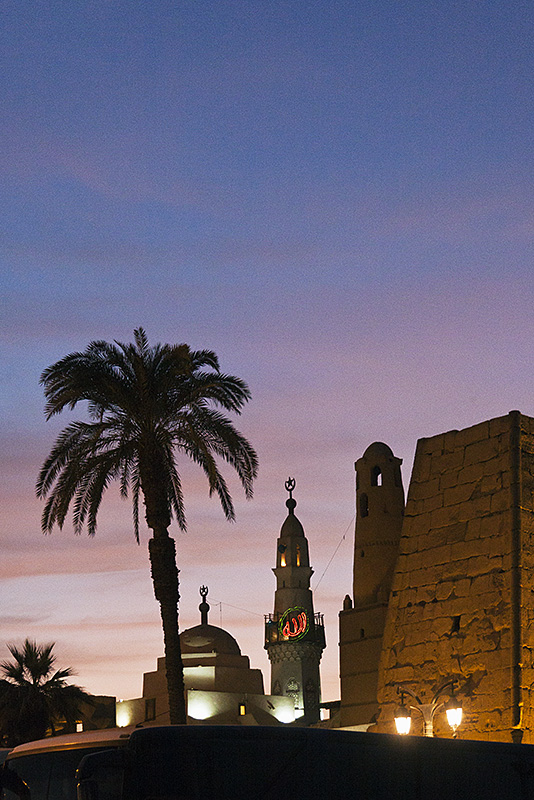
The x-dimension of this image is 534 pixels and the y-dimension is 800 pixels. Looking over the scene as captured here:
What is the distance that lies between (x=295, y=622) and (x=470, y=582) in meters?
53.3

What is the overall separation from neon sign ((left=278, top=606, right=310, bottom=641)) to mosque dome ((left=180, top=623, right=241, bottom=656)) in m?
5.22

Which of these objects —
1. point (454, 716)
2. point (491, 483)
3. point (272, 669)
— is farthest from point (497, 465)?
point (272, 669)

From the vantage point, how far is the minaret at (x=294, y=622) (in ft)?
211

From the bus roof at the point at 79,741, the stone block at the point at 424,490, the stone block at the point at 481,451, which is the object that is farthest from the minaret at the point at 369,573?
the bus roof at the point at 79,741

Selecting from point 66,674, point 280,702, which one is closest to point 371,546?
point 66,674

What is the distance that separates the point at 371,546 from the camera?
129 ft

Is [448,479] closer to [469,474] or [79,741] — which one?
[469,474]

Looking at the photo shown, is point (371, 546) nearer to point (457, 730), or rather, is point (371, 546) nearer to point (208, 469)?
point (208, 469)

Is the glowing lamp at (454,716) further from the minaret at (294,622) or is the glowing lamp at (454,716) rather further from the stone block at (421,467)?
the minaret at (294,622)

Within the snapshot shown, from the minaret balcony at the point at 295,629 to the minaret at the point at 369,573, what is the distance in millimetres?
24622

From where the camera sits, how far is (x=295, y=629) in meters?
64.8

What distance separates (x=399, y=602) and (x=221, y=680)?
4496cm

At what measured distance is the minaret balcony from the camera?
6481 centimetres

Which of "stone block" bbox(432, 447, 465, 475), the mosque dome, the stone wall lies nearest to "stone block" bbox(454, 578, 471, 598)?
the stone wall
